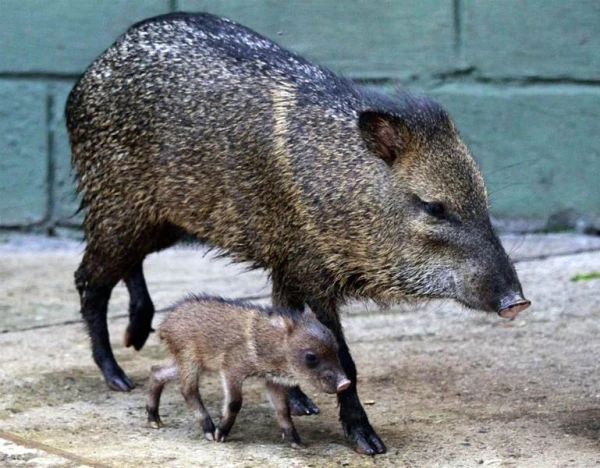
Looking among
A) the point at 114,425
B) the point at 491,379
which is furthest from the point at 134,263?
the point at 491,379

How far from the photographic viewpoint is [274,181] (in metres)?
4.81

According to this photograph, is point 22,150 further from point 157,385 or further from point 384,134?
point 384,134

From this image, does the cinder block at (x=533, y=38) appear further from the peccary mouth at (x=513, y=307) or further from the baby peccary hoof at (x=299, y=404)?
the peccary mouth at (x=513, y=307)

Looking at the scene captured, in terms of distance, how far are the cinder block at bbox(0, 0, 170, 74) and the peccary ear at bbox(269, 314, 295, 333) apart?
12.8 ft

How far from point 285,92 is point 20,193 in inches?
141

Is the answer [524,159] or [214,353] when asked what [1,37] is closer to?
[524,159]

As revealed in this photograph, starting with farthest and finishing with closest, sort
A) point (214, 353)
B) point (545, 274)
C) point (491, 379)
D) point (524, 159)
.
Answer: point (524, 159), point (545, 274), point (491, 379), point (214, 353)

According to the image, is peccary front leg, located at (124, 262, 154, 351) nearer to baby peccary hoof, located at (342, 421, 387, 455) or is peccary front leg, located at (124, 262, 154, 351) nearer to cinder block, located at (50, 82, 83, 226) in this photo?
baby peccary hoof, located at (342, 421, 387, 455)

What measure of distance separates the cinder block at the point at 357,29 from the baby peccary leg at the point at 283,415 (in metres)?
3.68

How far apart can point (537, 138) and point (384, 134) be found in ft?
11.5

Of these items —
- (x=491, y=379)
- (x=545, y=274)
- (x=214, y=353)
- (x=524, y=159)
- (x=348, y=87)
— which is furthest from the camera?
(x=524, y=159)

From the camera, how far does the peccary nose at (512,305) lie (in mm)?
4230

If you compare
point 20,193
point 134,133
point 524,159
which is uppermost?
point 134,133

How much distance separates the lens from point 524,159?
311 inches
